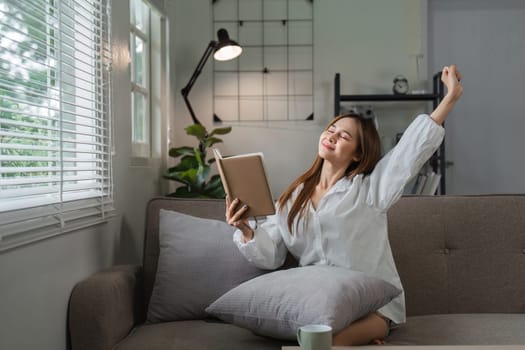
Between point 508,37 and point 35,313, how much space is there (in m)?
3.44

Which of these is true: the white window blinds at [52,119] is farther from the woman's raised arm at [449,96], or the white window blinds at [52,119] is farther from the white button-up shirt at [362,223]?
the woman's raised arm at [449,96]

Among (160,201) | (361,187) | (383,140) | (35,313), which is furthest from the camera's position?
(383,140)

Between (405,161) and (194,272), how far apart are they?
0.79 m

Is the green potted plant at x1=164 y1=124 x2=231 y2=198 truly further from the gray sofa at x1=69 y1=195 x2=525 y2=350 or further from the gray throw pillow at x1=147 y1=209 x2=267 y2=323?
the gray throw pillow at x1=147 y1=209 x2=267 y2=323

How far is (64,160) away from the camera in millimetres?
1943

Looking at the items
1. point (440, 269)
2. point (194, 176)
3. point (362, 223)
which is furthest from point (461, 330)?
point (194, 176)

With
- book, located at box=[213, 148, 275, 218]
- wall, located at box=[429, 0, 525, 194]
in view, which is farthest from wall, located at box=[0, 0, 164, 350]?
wall, located at box=[429, 0, 525, 194]

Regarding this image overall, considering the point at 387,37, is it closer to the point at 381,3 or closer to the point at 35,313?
the point at 381,3

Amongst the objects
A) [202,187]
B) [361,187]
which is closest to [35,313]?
[361,187]

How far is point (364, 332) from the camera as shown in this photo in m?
Result: 1.77

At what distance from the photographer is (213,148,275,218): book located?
177 cm

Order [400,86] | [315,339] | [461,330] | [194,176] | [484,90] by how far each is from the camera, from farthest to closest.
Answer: [484,90]
[400,86]
[194,176]
[461,330]
[315,339]

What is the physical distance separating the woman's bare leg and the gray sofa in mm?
113

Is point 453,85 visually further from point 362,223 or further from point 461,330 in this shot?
point 461,330
